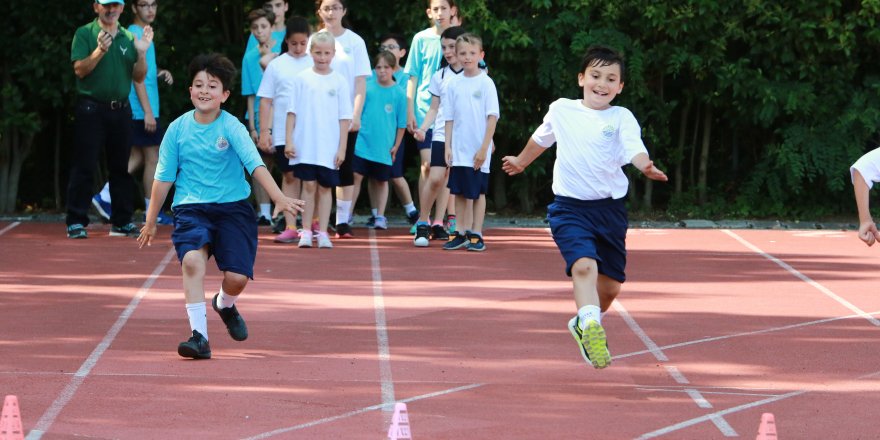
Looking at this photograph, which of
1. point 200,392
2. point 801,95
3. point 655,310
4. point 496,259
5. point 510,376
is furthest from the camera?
A: point 801,95

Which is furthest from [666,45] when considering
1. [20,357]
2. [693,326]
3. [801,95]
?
[20,357]

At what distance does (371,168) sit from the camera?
1429cm

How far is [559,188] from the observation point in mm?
7941

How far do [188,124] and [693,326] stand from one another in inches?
135

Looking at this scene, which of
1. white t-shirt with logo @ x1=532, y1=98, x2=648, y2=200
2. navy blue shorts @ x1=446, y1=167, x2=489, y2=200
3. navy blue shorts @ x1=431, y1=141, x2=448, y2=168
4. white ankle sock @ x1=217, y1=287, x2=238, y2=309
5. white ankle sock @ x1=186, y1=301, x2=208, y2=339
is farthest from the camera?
navy blue shorts @ x1=431, y1=141, x2=448, y2=168

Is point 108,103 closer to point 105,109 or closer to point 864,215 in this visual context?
point 105,109

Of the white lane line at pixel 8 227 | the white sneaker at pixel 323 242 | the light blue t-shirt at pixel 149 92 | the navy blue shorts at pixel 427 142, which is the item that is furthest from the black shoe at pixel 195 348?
the white lane line at pixel 8 227

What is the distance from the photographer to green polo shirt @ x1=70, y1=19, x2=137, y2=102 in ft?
42.7

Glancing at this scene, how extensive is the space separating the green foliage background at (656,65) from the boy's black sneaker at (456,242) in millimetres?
3133

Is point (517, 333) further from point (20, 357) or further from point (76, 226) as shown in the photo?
point (76, 226)

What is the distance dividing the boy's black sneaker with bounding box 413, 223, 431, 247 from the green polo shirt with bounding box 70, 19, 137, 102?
292cm

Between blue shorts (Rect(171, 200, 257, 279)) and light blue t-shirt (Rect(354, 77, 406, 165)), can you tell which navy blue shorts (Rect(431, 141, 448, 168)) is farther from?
blue shorts (Rect(171, 200, 257, 279))

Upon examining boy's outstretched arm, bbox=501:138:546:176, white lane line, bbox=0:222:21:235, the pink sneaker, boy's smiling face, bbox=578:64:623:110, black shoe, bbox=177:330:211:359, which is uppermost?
boy's smiling face, bbox=578:64:623:110

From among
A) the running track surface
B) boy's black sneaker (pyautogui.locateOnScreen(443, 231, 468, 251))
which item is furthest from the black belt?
boy's black sneaker (pyautogui.locateOnScreen(443, 231, 468, 251))
